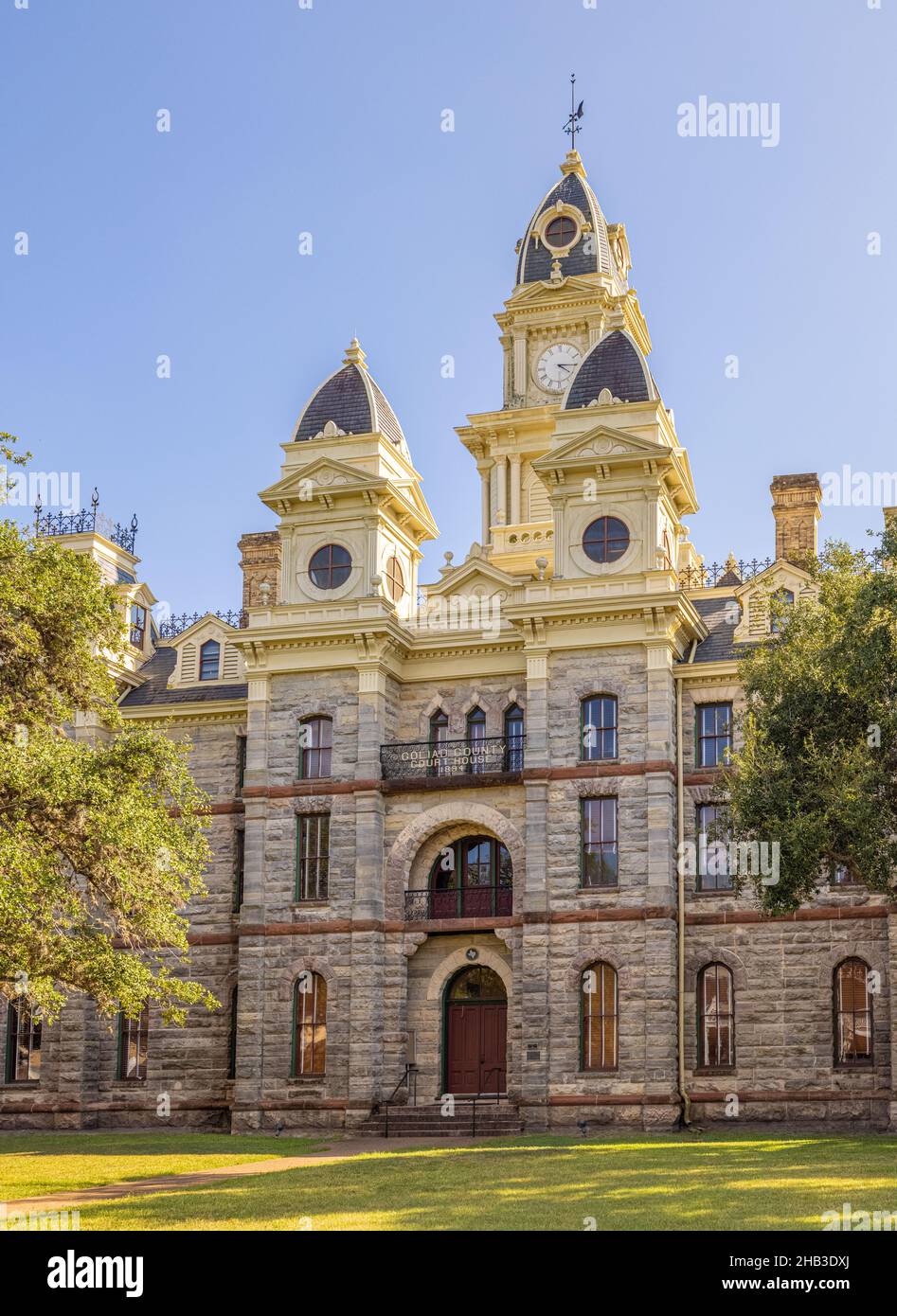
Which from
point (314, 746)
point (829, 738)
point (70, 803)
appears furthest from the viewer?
point (314, 746)

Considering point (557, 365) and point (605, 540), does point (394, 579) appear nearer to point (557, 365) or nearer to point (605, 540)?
point (605, 540)

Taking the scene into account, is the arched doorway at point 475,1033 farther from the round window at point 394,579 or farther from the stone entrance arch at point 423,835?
the round window at point 394,579

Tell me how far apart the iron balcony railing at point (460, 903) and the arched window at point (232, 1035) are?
5.06m

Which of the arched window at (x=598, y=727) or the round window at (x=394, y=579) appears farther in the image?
the round window at (x=394, y=579)

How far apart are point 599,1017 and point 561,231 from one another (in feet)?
77.3

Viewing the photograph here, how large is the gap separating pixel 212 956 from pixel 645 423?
16.1 m

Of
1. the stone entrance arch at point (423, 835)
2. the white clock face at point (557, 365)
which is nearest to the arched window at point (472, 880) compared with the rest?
the stone entrance arch at point (423, 835)

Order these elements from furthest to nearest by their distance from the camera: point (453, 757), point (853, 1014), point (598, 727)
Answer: point (453, 757) → point (598, 727) → point (853, 1014)

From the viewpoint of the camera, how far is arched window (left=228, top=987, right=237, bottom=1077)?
3816cm

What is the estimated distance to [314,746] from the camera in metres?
37.7

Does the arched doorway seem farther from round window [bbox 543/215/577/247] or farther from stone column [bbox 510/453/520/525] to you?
round window [bbox 543/215/577/247]

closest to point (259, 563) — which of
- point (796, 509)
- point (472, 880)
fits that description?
point (472, 880)

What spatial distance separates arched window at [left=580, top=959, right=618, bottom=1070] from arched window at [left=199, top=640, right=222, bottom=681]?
1345 cm

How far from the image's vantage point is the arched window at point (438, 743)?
37219 mm
